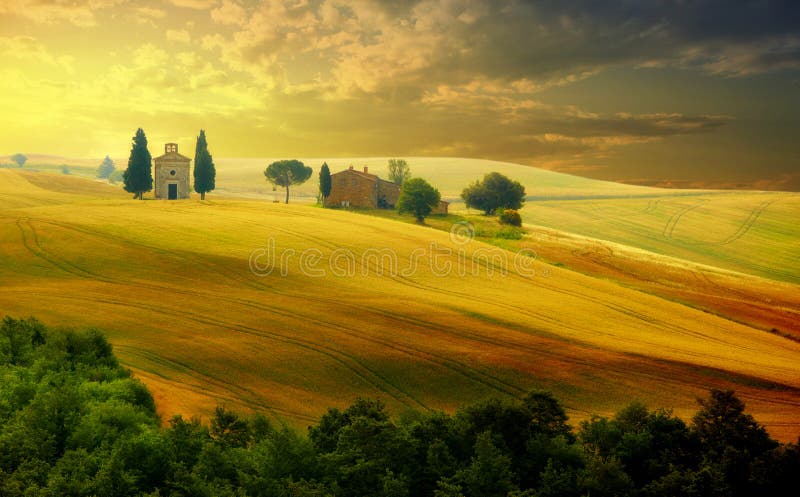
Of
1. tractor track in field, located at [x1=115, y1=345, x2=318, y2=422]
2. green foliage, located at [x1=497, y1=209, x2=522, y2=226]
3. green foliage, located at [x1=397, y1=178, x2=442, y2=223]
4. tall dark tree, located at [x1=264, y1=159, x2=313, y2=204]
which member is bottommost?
tractor track in field, located at [x1=115, y1=345, x2=318, y2=422]

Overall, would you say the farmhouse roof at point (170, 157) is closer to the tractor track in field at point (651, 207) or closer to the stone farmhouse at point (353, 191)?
the stone farmhouse at point (353, 191)

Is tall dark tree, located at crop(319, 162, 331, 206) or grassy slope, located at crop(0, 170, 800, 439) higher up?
tall dark tree, located at crop(319, 162, 331, 206)

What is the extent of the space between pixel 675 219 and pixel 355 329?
110262 millimetres

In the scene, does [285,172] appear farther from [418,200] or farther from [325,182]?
[418,200]

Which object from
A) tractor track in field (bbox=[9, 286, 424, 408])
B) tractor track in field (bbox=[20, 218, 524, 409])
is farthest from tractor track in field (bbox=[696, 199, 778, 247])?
tractor track in field (bbox=[9, 286, 424, 408])

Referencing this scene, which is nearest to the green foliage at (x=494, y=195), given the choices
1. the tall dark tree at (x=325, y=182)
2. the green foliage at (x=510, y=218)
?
the green foliage at (x=510, y=218)

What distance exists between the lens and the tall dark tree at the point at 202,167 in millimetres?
100312

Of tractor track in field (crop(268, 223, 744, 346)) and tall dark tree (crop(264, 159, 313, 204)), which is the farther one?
tall dark tree (crop(264, 159, 313, 204))

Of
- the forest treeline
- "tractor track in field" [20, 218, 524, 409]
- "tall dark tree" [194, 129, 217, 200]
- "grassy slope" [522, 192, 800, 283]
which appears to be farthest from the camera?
"tall dark tree" [194, 129, 217, 200]

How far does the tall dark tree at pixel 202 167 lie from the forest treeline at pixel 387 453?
278ft

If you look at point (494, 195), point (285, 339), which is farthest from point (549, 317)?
point (494, 195)

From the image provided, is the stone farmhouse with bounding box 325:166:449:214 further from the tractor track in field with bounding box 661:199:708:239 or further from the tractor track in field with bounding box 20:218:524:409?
the tractor track in field with bounding box 20:218:524:409

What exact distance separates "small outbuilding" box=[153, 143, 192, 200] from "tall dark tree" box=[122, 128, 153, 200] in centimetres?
265

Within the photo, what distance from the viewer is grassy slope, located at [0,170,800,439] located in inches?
1101
